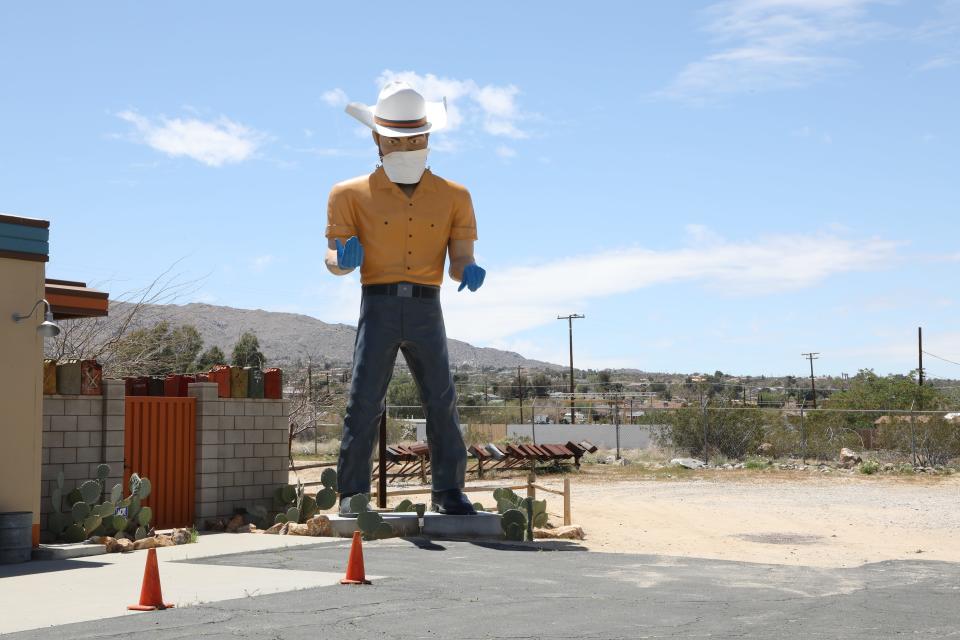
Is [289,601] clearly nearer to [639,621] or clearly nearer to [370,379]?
[639,621]

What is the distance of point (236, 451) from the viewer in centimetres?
1577

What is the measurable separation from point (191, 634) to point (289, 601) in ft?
4.72

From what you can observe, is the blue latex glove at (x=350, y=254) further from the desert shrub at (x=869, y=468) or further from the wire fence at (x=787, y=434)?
the desert shrub at (x=869, y=468)

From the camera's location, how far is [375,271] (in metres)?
13.8

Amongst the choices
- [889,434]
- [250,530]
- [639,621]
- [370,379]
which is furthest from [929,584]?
[889,434]

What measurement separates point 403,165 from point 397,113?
64cm

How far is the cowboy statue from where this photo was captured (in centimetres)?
1373

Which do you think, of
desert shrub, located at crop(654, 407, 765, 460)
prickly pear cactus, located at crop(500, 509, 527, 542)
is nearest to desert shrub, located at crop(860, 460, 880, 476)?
desert shrub, located at crop(654, 407, 765, 460)

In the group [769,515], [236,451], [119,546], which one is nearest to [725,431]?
[769,515]

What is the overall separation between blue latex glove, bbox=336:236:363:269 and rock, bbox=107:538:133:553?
389 centimetres

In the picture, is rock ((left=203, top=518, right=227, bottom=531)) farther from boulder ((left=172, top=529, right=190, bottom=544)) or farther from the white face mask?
the white face mask

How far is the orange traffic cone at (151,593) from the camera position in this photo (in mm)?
8312

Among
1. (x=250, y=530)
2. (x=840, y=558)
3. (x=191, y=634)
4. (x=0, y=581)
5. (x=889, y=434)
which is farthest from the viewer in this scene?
(x=889, y=434)

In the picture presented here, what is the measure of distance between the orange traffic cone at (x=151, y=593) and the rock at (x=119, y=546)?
435 centimetres
